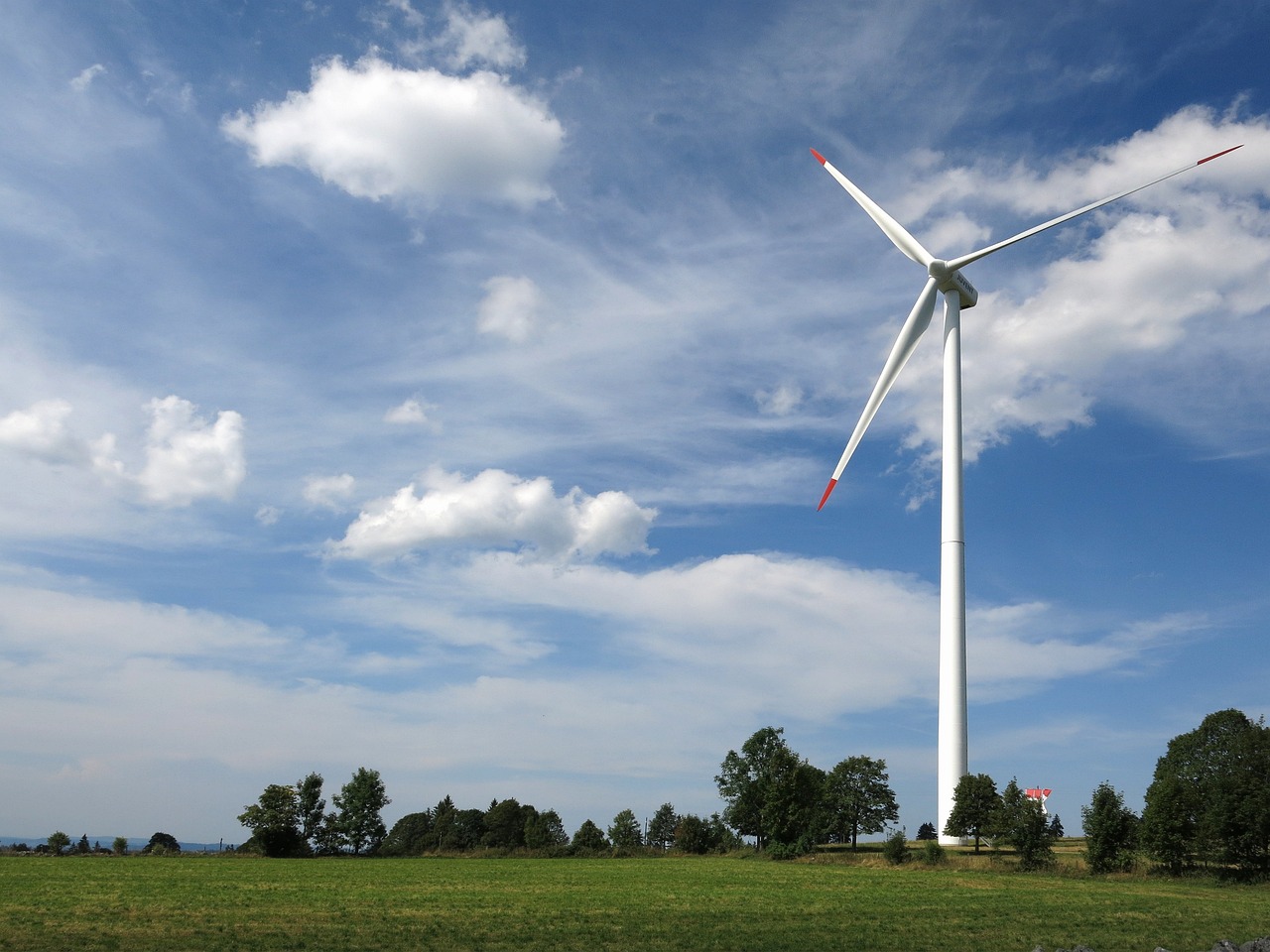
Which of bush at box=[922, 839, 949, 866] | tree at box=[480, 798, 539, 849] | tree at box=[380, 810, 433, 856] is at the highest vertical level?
bush at box=[922, 839, 949, 866]

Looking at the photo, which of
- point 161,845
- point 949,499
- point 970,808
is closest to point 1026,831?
point 970,808

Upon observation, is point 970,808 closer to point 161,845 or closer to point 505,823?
point 505,823

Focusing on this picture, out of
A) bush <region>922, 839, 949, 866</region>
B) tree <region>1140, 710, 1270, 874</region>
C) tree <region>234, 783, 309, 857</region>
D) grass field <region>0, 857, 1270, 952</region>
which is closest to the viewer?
grass field <region>0, 857, 1270, 952</region>

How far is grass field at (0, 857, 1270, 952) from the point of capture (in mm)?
32353

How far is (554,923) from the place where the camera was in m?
36.5

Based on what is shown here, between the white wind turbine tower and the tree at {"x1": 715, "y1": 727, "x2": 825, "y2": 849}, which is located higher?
the white wind turbine tower

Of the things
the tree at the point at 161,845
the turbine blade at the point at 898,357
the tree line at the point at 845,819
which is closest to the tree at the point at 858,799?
the tree line at the point at 845,819

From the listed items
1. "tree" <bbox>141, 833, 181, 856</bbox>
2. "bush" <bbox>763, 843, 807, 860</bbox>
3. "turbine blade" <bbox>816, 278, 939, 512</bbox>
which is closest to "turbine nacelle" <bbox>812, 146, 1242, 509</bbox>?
"turbine blade" <bbox>816, 278, 939, 512</bbox>

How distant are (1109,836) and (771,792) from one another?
1506 inches

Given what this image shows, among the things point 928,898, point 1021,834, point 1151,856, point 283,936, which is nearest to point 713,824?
point 1021,834

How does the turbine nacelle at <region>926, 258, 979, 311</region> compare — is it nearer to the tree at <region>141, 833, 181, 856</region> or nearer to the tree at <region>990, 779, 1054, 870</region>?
the tree at <region>990, 779, 1054, 870</region>

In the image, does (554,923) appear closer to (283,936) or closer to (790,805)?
(283,936)

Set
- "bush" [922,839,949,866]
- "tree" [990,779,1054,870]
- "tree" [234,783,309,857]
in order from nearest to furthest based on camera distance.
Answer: "tree" [990,779,1054,870] → "bush" [922,839,949,866] → "tree" [234,783,309,857]

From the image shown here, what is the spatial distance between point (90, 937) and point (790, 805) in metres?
78.8
